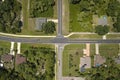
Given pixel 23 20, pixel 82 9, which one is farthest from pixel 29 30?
pixel 82 9

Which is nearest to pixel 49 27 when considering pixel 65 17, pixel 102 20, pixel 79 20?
pixel 65 17

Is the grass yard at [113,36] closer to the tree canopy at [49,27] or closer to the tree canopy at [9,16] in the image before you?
the tree canopy at [49,27]

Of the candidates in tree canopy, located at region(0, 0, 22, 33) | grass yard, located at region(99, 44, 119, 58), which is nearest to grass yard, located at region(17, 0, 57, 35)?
tree canopy, located at region(0, 0, 22, 33)

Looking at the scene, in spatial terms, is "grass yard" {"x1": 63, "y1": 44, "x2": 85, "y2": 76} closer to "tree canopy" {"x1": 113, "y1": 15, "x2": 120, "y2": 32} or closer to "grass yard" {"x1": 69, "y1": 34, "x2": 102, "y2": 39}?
"grass yard" {"x1": 69, "y1": 34, "x2": 102, "y2": 39}

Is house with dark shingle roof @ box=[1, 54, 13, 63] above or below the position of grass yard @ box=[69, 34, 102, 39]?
below

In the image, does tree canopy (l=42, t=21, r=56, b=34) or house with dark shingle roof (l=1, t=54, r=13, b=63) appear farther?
house with dark shingle roof (l=1, t=54, r=13, b=63)

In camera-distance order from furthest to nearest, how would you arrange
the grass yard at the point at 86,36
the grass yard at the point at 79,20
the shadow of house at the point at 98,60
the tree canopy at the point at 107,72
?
the grass yard at the point at 86,36 → the grass yard at the point at 79,20 → the shadow of house at the point at 98,60 → the tree canopy at the point at 107,72

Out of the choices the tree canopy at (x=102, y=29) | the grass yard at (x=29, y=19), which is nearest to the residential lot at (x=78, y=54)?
the tree canopy at (x=102, y=29)

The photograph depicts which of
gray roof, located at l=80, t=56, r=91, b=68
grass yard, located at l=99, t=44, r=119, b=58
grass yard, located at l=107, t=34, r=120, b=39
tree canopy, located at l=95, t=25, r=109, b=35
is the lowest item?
gray roof, located at l=80, t=56, r=91, b=68
